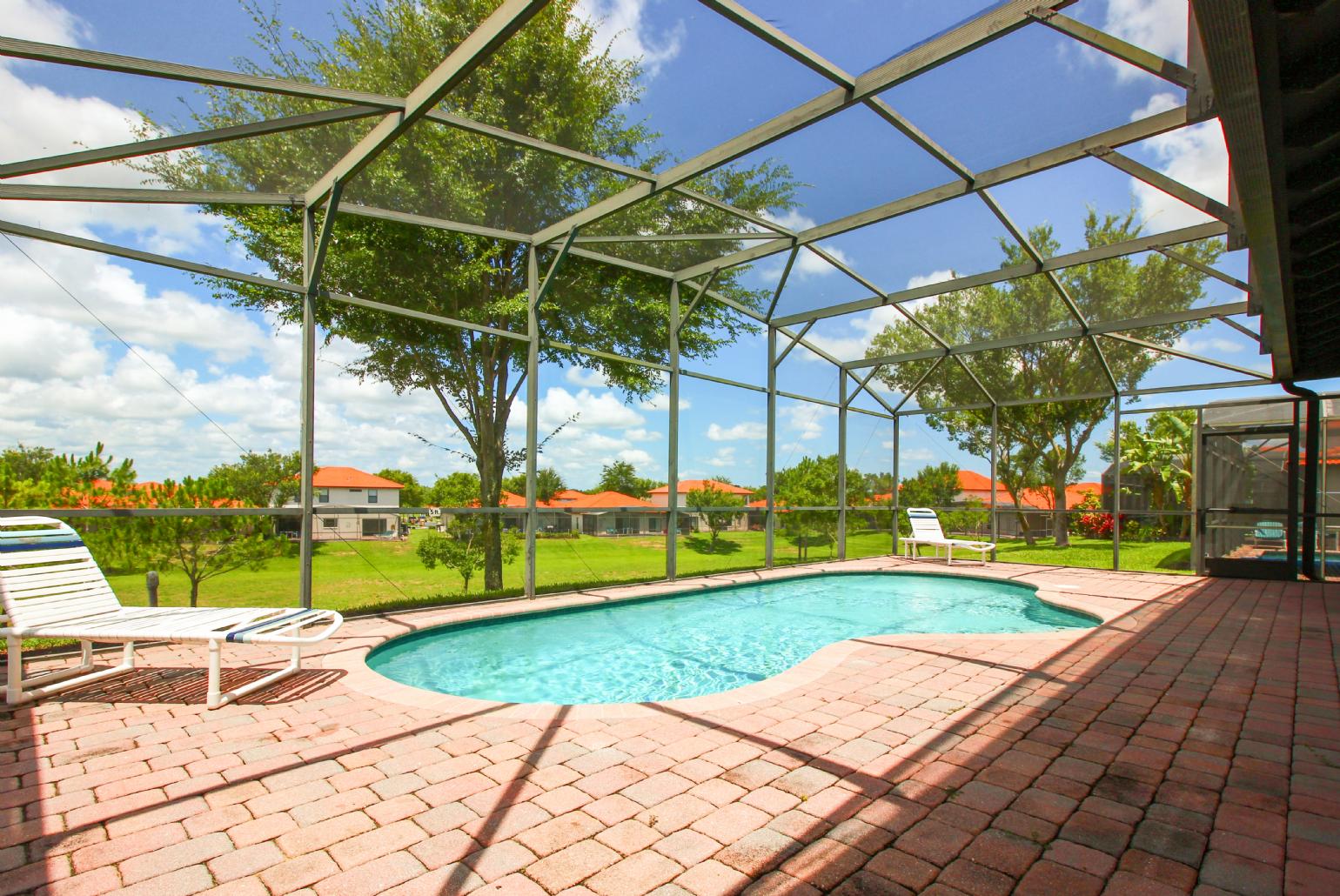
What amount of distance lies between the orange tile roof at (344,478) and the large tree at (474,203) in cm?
148

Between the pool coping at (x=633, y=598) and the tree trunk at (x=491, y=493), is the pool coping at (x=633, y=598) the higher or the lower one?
the lower one

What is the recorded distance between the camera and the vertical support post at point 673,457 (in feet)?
27.4

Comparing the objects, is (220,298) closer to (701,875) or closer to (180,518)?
(180,518)

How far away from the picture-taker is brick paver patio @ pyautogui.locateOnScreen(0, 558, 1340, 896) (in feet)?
6.01

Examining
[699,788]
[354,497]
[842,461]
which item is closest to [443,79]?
[354,497]

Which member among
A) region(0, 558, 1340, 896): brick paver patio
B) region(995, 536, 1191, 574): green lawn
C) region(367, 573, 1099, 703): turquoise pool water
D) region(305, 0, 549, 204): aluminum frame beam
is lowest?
region(995, 536, 1191, 574): green lawn

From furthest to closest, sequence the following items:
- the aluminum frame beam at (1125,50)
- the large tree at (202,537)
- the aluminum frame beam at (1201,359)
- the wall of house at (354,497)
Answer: the aluminum frame beam at (1201,359), the wall of house at (354,497), the large tree at (202,537), the aluminum frame beam at (1125,50)

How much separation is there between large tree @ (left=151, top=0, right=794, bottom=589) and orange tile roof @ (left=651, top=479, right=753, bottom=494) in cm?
136

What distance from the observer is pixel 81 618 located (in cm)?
359

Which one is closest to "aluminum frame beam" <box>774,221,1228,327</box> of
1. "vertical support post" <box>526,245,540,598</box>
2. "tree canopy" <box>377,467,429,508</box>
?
"vertical support post" <box>526,245,540,598</box>

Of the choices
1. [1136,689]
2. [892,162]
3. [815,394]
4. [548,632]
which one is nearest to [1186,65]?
[892,162]

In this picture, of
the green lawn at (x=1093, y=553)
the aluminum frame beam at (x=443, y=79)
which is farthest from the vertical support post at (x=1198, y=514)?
the aluminum frame beam at (x=443, y=79)

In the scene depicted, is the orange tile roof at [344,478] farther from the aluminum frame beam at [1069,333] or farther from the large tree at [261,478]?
the aluminum frame beam at [1069,333]

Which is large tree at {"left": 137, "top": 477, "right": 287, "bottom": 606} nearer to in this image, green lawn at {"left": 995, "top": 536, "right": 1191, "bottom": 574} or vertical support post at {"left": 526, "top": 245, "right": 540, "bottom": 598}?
vertical support post at {"left": 526, "top": 245, "right": 540, "bottom": 598}
